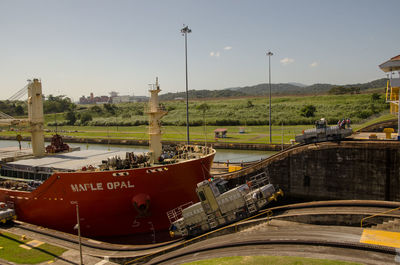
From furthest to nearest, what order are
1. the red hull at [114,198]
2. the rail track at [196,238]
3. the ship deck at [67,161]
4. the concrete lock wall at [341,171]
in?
1. the ship deck at [67,161]
2. the concrete lock wall at [341,171]
3. the red hull at [114,198]
4. the rail track at [196,238]

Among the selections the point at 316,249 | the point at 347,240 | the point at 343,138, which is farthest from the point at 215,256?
the point at 343,138

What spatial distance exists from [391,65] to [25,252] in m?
28.5

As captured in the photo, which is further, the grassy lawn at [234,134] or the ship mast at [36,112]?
the grassy lawn at [234,134]

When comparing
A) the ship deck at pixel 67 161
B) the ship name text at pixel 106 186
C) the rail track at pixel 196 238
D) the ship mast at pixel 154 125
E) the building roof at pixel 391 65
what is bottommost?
the rail track at pixel 196 238

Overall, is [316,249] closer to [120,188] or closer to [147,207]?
[147,207]

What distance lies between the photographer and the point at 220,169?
1475 inches

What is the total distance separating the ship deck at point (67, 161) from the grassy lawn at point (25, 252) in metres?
6.92

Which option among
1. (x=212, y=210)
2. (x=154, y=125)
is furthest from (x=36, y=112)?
(x=212, y=210)

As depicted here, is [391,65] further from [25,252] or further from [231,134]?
[231,134]

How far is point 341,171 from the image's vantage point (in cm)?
2281

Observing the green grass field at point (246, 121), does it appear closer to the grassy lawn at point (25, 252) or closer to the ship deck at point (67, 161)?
the ship deck at point (67, 161)

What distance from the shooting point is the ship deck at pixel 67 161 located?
1008 inches

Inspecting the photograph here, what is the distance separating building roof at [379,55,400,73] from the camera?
23359mm

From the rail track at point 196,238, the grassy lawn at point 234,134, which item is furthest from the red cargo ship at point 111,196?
the grassy lawn at point 234,134
